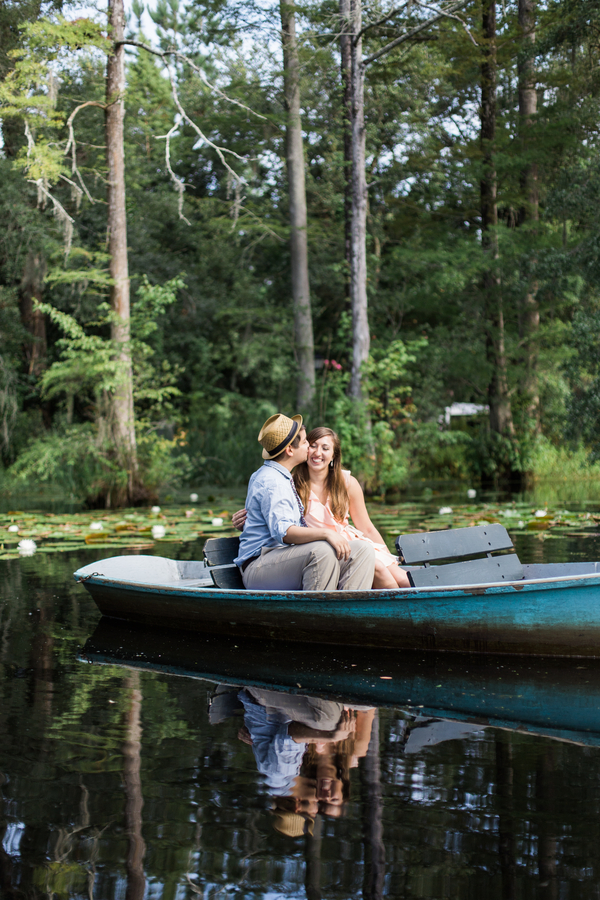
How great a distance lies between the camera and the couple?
4734mm

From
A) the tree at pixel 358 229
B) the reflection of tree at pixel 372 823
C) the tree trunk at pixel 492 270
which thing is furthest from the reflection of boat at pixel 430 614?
the tree trunk at pixel 492 270

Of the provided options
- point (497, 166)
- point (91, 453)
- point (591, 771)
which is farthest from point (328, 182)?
point (591, 771)

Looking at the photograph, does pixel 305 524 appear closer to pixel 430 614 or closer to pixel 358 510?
pixel 358 510

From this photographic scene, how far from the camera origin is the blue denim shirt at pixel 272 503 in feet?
15.4

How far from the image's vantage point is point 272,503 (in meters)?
4.73

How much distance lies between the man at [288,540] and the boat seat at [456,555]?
25 cm

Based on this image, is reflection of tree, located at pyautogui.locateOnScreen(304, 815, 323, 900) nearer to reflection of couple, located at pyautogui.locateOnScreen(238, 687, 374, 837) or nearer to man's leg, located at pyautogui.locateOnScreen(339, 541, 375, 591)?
reflection of couple, located at pyautogui.locateOnScreen(238, 687, 374, 837)

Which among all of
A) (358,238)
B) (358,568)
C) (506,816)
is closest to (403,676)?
(358,568)

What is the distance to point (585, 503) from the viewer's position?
12430 mm

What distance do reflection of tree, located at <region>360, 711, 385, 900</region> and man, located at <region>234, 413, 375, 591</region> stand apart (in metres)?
1.49

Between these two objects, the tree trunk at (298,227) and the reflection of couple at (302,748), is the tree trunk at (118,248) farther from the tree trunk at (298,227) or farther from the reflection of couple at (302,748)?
the reflection of couple at (302,748)

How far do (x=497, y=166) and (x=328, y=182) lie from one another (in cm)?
602

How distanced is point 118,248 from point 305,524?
28.9 ft

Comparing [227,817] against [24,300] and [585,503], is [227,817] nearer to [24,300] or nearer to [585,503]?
[585,503]
